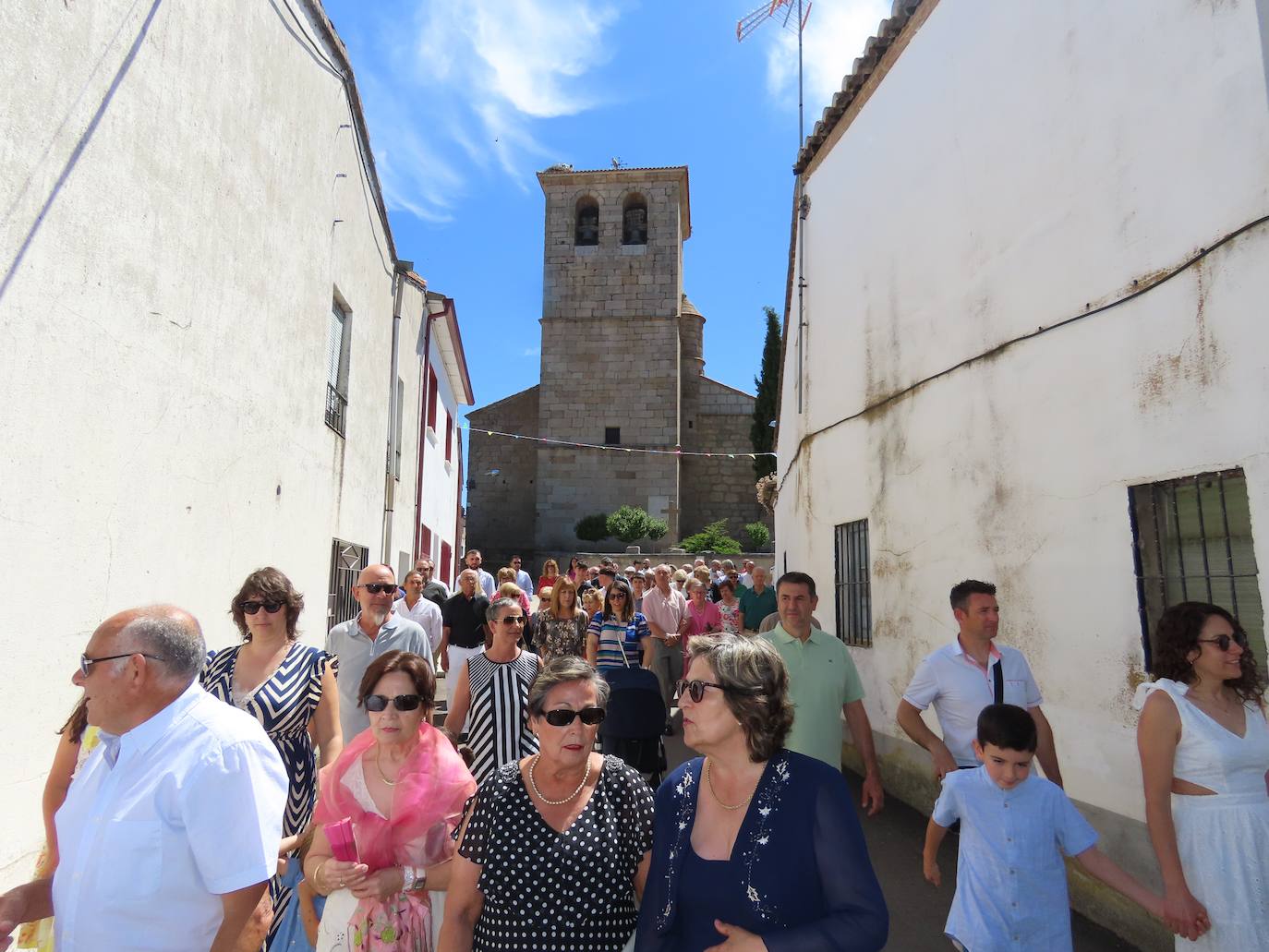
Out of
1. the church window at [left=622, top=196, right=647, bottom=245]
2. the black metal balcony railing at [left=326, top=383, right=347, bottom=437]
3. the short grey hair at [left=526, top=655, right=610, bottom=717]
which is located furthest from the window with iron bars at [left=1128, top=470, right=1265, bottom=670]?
the church window at [left=622, top=196, right=647, bottom=245]

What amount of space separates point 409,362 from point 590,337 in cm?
1572

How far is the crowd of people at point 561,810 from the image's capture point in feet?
6.29

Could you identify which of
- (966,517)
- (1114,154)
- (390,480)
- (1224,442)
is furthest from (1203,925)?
(390,480)

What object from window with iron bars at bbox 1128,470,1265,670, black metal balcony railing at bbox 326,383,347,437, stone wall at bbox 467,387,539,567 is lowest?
window with iron bars at bbox 1128,470,1265,670

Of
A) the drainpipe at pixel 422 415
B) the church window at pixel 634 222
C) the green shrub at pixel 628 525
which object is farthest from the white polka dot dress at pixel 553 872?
the church window at pixel 634 222

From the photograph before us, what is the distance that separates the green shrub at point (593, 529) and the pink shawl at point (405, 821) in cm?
2230

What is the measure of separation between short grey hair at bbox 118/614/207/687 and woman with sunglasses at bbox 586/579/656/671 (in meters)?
3.62

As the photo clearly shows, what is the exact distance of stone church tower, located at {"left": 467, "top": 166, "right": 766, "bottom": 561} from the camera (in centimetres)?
2659

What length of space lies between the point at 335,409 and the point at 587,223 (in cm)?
2138

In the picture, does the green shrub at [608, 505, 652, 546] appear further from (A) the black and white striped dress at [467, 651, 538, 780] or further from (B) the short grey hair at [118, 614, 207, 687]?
(B) the short grey hair at [118, 614, 207, 687]

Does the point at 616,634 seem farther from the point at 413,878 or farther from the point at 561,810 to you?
the point at 561,810

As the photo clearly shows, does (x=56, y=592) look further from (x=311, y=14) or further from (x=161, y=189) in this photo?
(x=311, y=14)

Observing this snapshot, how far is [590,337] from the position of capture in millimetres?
27172

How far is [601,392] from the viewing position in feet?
88.4
